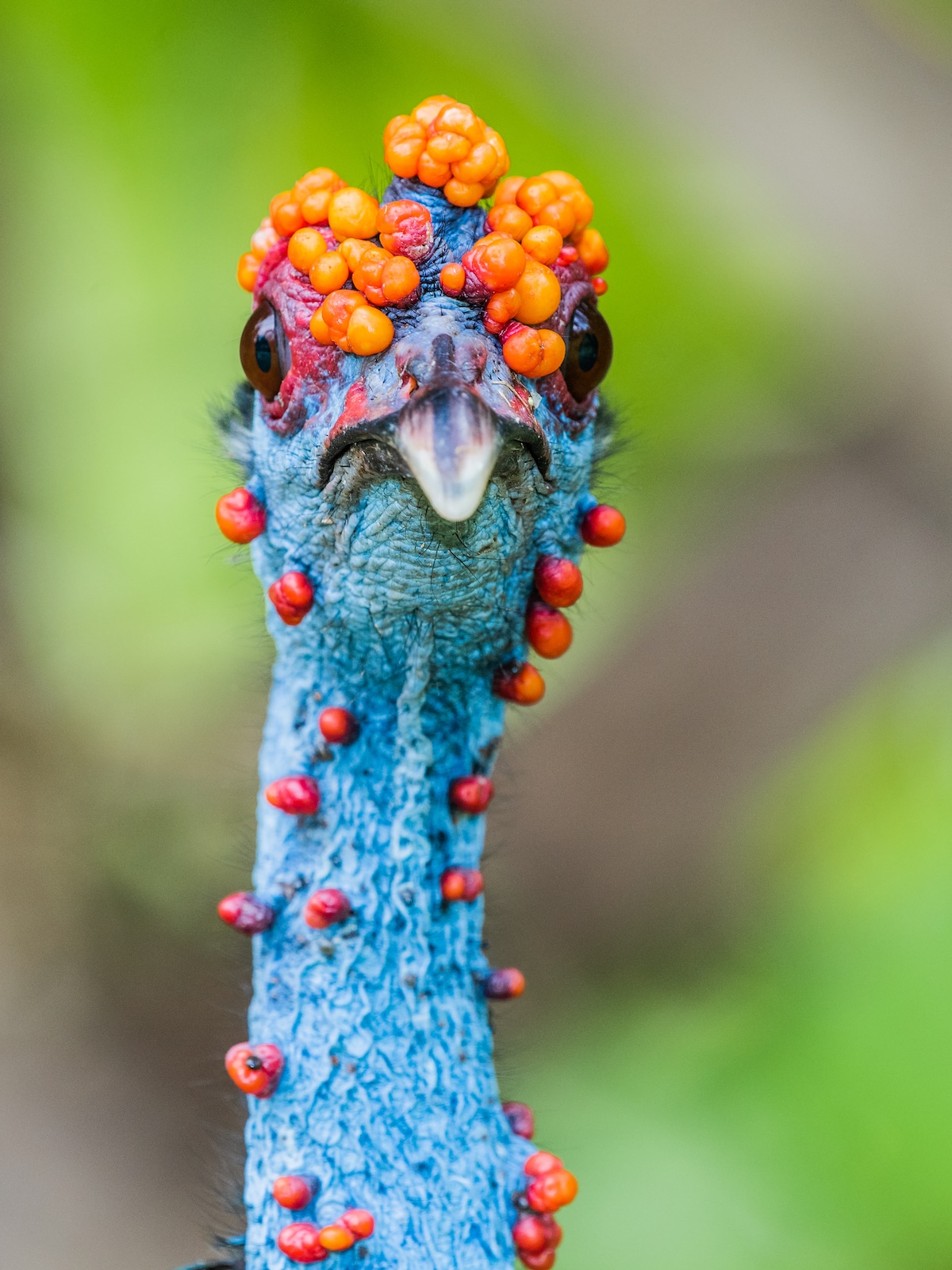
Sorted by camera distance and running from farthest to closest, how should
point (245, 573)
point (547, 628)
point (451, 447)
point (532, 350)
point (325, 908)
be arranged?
point (245, 573) < point (547, 628) < point (325, 908) < point (532, 350) < point (451, 447)

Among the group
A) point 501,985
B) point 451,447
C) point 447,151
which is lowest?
point 501,985

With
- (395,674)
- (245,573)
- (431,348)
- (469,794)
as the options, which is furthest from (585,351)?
(245,573)

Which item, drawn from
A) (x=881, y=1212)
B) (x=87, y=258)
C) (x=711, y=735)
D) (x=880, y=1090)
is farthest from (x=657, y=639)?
(x=87, y=258)

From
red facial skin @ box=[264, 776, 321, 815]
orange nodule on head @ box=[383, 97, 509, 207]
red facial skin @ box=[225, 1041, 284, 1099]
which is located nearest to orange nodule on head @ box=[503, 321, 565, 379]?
orange nodule on head @ box=[383, 97, 509, 207]

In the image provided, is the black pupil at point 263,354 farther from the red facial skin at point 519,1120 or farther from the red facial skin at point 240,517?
the red facial skin at point 519,1120

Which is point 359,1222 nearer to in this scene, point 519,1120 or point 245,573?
point 519,1120

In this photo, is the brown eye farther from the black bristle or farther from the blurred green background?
the blurred green background
